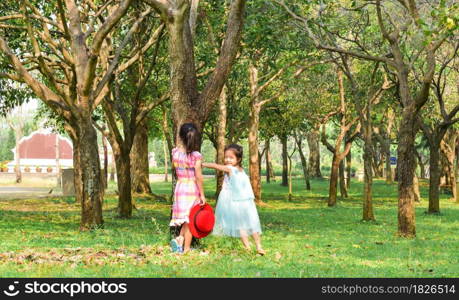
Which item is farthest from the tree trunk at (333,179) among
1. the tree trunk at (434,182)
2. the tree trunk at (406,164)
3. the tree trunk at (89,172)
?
the tree trunk at (89,172)

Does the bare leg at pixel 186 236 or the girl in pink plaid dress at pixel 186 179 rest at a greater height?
the girl in pink plaid dress at pixel 186 179

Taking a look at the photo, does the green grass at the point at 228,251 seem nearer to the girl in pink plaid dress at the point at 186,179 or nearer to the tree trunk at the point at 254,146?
the girl in pink plaid dress at the point at 186,179

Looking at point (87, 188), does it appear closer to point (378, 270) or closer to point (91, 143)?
point (91, 143)

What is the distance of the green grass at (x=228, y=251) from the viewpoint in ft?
30.2

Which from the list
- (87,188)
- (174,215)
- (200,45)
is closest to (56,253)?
(174,215)

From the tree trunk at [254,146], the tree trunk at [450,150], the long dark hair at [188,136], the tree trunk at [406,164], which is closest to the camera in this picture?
the long dark hair at [188,136]

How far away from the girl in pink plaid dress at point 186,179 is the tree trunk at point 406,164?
6890 mm

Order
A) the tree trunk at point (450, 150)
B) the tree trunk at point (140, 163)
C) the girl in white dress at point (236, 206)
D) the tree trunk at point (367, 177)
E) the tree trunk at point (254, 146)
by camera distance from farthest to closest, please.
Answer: the tree trunk at point (450, 150), the tree trunk at point (140, 163), the tree trunk at point (254, 146), the tree trunk at point (367, 177), the girl in white dress at point (236, 206)

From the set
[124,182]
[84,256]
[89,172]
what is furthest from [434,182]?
[84,256]

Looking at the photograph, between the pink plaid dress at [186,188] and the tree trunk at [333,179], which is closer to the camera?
the pink plaid dress at [186,188]

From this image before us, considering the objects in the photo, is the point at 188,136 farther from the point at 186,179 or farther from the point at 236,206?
the point at 236,206

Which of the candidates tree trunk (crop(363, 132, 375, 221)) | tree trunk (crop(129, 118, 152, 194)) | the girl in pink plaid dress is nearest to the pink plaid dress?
the girl in pink plaid dress

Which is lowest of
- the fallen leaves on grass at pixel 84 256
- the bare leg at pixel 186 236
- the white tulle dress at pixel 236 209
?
the fallen leaves on grass at pixel 84 256

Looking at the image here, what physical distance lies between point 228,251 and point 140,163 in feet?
83.9
